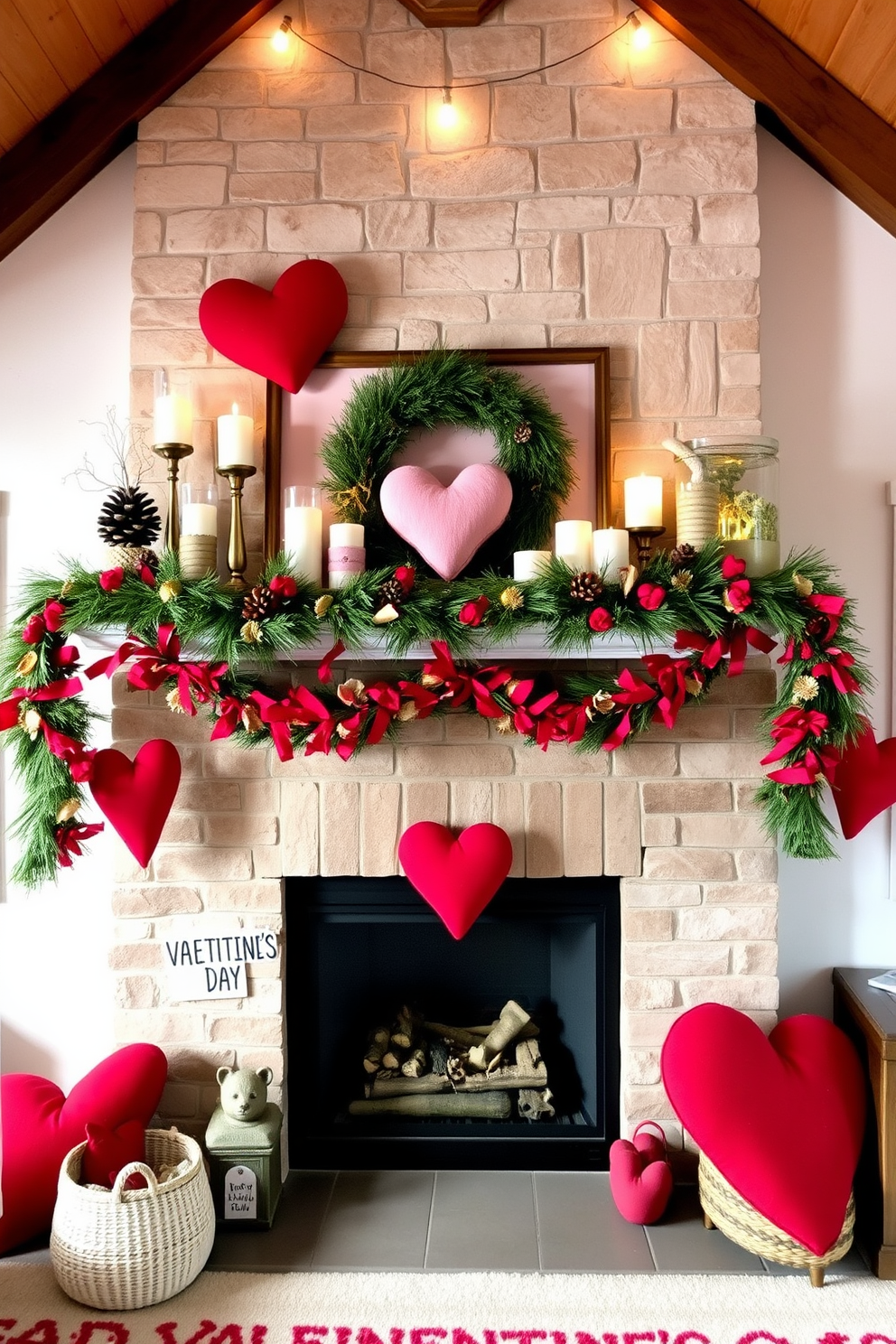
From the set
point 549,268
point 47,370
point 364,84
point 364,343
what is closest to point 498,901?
point 364,343

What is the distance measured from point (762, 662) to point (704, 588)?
0.37 metres

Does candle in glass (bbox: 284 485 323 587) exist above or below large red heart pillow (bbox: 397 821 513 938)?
above

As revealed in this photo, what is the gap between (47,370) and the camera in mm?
2396

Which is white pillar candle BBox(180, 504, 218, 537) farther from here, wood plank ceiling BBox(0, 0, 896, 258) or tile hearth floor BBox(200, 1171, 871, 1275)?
tile hearth floor BBox(200, 1171, 871, 1275)

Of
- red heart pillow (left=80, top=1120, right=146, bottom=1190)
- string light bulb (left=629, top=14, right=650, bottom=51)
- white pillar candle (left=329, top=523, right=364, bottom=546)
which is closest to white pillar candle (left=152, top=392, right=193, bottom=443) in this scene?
white pillar candle (left=329, top=523, right=364, bottom=546)

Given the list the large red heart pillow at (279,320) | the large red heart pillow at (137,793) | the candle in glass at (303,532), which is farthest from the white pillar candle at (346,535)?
the large red heart pillow at (137,793)

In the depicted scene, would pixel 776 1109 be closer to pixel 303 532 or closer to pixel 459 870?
pixel 459 870

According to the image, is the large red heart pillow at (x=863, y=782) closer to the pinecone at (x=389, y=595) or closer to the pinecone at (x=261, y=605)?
the pinecone at (x=389, y=595)

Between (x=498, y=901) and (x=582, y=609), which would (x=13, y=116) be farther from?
(x=498, y=901)

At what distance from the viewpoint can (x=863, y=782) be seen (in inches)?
81.4

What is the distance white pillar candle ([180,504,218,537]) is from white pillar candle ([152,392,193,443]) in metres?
0.16

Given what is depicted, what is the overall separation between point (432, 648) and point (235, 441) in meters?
0.65

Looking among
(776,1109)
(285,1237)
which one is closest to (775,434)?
(776,1109)

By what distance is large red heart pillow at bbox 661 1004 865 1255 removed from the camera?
186cm
